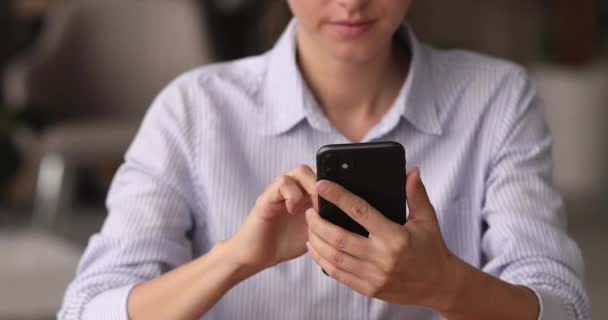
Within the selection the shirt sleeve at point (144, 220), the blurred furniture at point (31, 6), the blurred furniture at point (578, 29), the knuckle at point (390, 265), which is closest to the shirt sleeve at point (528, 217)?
the knuckle at point (390, 265)

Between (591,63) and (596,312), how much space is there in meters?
2.04

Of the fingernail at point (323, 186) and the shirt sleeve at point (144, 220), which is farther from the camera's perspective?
the shirt sleeve at point (144, 220)

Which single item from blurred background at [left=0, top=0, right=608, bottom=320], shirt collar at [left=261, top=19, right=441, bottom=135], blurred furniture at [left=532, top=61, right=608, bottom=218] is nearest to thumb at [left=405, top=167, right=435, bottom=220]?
shirt collar at [left=261, top=19, right=441, bottom=135]

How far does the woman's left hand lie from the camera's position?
37.3 inches

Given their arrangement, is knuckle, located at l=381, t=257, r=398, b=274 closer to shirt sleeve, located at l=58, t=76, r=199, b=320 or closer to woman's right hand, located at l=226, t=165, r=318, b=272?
woman's right hand, located at l=226, t=165, r=318, b=272

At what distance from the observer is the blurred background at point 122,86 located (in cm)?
324

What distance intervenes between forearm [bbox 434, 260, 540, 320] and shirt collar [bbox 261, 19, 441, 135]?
264 millimetres

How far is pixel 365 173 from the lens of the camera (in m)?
0.99

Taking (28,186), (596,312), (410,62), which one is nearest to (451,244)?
(410,62)

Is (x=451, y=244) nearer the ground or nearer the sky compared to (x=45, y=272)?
nearer the sky

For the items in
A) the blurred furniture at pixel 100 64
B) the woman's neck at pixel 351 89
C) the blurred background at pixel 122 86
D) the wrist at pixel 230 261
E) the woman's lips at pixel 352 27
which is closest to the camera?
the wrist at pixel 230 261

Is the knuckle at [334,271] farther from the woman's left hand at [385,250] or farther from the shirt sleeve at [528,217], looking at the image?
the shirt sleeve at [528,217]

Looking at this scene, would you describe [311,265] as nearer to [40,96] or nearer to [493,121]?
[493,121]

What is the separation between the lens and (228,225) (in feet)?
4.15
